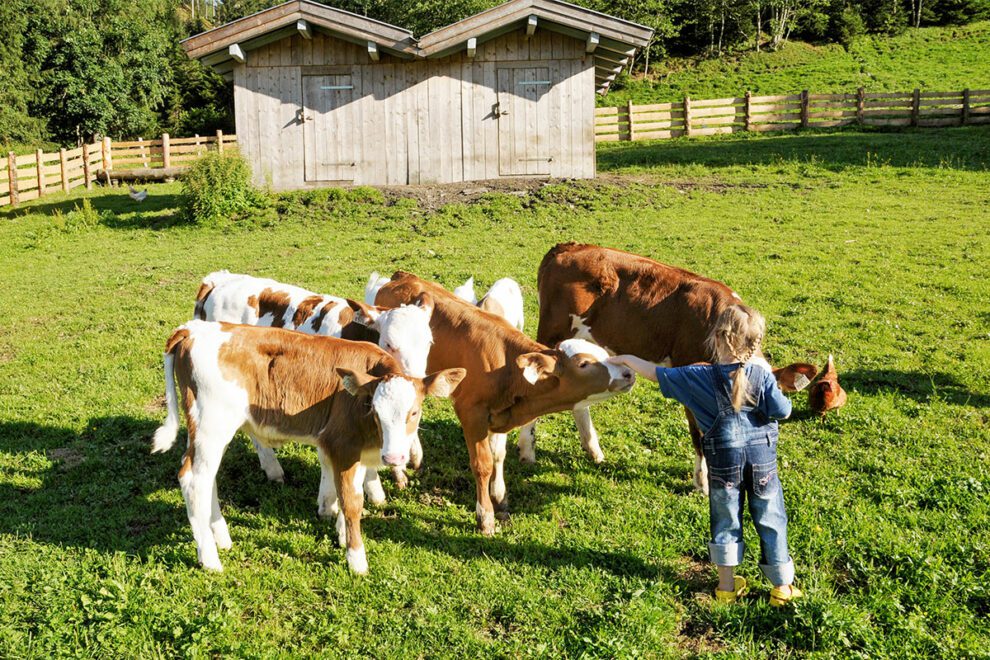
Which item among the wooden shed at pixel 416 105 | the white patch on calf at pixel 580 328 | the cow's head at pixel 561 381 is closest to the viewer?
the cow's head at pixel 561 381

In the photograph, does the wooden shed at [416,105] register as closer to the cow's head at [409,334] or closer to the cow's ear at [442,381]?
the cow's head at [409,334]

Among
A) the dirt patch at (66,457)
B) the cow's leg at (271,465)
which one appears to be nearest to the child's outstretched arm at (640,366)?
the cow's leg at (271,465)

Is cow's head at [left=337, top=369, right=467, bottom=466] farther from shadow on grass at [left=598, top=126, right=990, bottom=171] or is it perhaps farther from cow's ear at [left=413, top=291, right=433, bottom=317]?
shadow on grass at [left=598, top=126, right=990, bottom=171]

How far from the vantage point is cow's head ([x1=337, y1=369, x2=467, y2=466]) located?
4.92 meters

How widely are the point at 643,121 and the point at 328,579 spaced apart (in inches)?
1180

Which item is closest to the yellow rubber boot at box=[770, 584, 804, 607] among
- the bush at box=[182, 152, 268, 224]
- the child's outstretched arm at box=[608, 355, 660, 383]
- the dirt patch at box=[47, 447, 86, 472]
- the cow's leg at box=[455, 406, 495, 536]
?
the child's outstretched arm at box=[608, 355, 660, 383]

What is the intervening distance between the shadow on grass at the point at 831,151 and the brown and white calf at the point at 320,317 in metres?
17.8

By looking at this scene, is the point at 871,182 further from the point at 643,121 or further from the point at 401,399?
the point at 401,399

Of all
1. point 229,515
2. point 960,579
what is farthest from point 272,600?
point 960,579

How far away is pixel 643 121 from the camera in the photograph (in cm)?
3244

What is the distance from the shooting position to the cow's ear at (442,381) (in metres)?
5.36

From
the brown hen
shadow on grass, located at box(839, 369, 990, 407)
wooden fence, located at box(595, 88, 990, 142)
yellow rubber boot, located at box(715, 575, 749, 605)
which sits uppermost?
wooden fence, located at box(595, 88, 990, 142)

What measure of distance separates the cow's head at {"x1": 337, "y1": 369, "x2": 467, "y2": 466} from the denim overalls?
177 cm

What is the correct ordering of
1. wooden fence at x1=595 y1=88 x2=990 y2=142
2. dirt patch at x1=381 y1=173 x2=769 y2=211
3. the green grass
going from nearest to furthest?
dirt patch at x1=381 y1=173 x2=769 y2=211, wooden fence at x1=595 y1=88 x2=990 y2=142, the green grass
